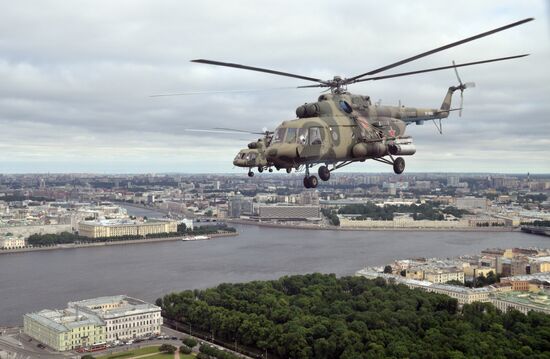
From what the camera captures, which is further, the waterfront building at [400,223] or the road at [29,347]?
the waterfront building at [400,223]

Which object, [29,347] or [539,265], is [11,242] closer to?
[29,347]

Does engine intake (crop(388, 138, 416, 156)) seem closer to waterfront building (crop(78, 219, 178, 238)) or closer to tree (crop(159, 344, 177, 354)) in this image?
tree (crop(159, 344, 177, 354))

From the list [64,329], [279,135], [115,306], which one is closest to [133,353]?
[64,329]

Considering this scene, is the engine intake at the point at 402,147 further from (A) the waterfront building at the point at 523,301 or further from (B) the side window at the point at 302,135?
(A) the waterfront building at the point at 523,301

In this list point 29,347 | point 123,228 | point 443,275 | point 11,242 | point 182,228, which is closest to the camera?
point 29,347

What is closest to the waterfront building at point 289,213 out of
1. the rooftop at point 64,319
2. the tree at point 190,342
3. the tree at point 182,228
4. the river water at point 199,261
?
the river water at point 199,261
